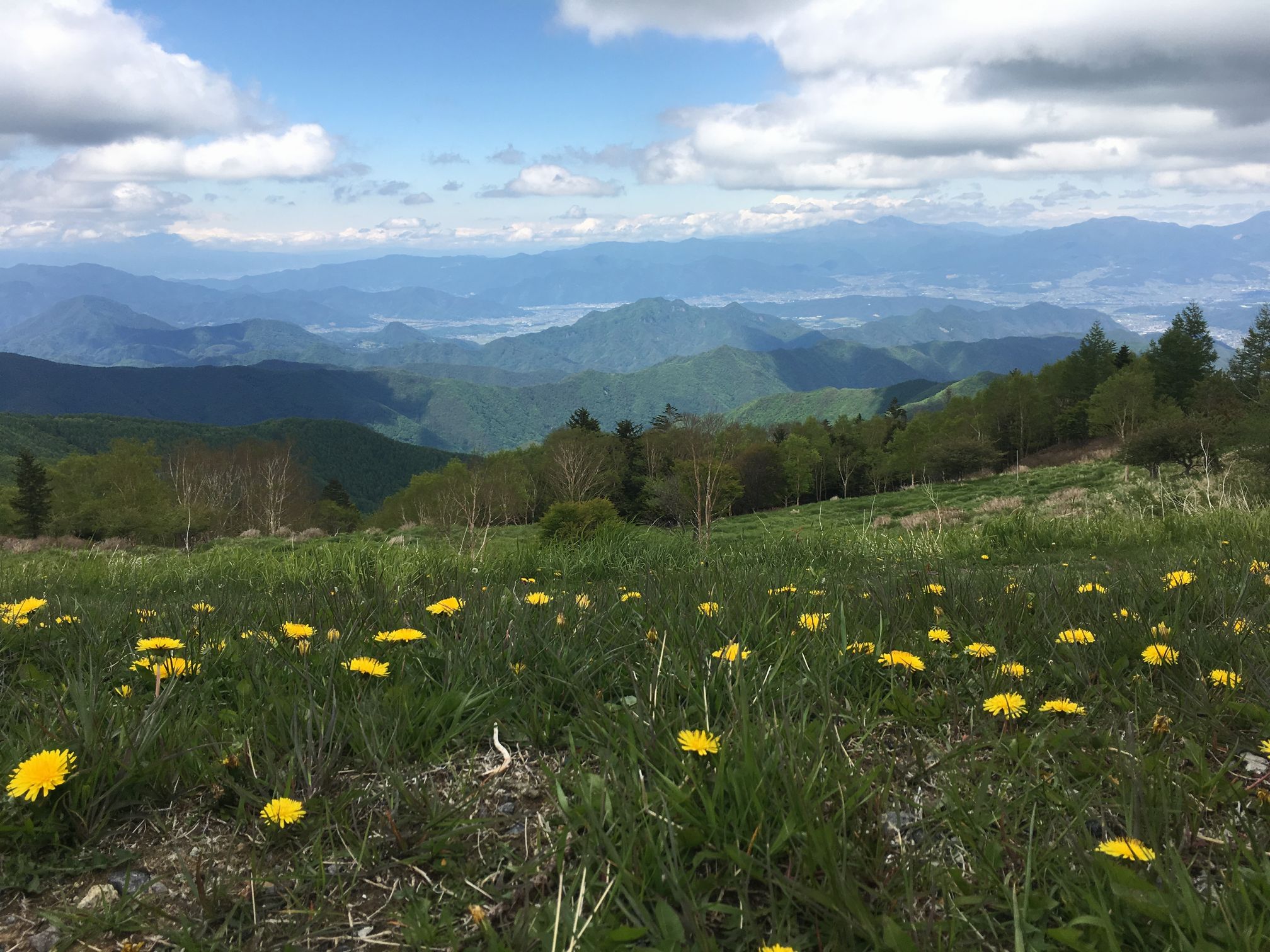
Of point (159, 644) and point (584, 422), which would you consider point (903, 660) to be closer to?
point (159, 644)

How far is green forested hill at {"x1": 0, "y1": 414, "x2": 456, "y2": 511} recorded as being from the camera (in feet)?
499

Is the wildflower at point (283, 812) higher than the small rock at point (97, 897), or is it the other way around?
the wildflower at point (283, 812)

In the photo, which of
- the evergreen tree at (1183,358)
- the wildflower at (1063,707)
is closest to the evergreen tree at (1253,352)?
the evergreen tree at (1183,358)

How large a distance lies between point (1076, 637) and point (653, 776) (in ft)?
5.68

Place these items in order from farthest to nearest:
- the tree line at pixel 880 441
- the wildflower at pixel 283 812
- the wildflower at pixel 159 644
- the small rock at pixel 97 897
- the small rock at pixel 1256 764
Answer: the tree line at pixel 880 441 → the wildflower at pixel 159 644 → the small rock at pixel 1256 764 → the wildflower at pixel 283 812 → the small rock at pixel 97 897

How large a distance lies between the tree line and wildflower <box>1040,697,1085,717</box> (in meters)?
37.8

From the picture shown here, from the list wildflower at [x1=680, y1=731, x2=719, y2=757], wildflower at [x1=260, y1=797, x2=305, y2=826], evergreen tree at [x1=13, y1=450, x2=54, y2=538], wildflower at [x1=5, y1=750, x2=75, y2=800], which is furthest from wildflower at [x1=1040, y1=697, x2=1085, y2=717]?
evergreen tree at [x1=13, y1=450, x2=54, y2=538]

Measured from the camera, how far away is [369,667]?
2.19 meters

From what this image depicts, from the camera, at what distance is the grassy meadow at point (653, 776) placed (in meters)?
1.31

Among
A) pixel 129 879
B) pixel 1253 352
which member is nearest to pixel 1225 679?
pixel 129 879

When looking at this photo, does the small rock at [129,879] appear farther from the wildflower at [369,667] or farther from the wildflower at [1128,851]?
the wildflower at [1128,851]

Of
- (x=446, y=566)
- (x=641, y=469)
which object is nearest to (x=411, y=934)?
(x=446, y=566)

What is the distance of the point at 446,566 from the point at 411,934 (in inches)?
180

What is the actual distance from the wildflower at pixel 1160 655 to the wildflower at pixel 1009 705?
1.88 ft
